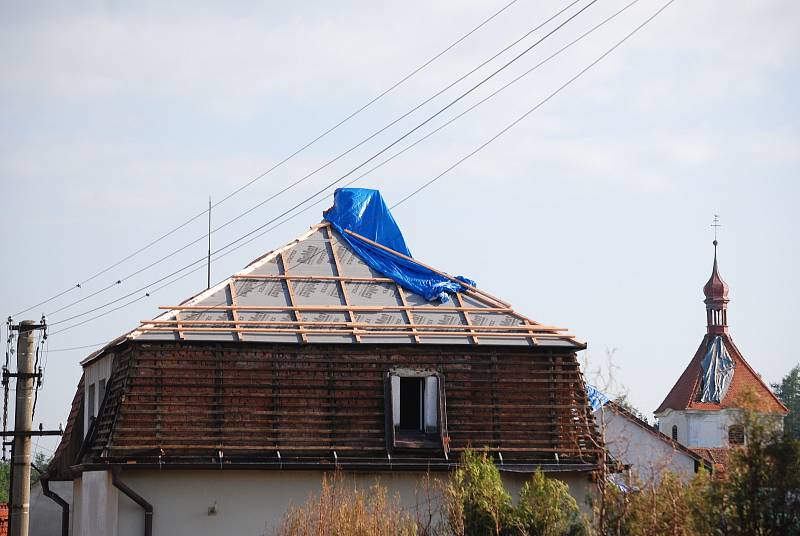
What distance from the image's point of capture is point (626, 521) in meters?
16.3

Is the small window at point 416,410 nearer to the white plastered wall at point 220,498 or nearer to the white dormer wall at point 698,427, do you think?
the white plastered wall at point 220,498

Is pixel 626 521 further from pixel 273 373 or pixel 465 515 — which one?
pixel 273 373

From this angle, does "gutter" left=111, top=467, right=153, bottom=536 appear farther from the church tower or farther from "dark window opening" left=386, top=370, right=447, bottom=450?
the church tower

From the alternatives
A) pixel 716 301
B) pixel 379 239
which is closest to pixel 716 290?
pixel 716 301

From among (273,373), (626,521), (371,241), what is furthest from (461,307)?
(626,521)

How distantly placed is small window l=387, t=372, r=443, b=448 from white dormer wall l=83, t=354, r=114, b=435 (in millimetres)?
6356

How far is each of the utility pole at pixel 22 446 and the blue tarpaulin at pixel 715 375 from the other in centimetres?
4902

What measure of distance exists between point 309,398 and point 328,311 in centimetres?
212

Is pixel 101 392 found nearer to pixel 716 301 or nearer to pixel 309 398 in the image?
pixel 309 398

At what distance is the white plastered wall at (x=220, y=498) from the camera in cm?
2425

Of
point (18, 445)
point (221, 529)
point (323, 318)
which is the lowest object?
point (221, 529)

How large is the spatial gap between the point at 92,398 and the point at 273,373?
656 centimetres

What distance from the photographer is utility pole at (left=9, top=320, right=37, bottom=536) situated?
28.1m

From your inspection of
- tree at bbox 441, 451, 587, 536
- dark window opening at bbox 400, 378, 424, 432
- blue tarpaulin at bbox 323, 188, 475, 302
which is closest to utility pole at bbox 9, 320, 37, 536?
blue tarpaulin at bbox 323, 188, 475, 302
